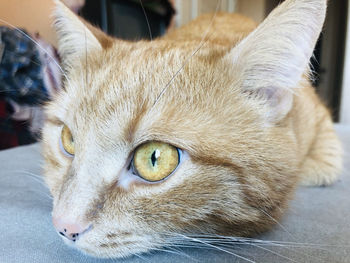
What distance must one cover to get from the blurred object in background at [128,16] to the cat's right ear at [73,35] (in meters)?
0.70

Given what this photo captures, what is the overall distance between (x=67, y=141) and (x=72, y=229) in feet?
1.09

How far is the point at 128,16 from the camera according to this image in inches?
98.7

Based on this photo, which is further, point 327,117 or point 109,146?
point 327,117

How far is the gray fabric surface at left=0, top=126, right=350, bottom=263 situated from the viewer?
0.75 meters

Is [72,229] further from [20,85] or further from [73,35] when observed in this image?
[20,85]

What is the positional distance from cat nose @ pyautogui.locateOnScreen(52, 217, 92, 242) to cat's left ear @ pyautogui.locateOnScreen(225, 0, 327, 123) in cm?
52

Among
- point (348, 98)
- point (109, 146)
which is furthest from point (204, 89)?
point (348, 98)

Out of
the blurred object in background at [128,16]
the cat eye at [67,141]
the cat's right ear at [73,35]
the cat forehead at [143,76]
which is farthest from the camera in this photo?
the blurred object in background at [128,16]

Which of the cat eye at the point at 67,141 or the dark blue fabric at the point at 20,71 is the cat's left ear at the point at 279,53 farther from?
the dark blue fabric at the point at 20,71

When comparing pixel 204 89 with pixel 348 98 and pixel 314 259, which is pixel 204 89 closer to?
pixel 314 259

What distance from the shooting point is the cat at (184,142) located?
2.47 feet

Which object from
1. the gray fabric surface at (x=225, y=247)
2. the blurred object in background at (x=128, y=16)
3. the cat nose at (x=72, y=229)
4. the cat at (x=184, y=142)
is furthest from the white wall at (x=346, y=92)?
the cat nose at (x=72, y=229)

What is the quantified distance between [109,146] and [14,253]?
304mm

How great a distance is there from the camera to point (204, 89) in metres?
0.87
